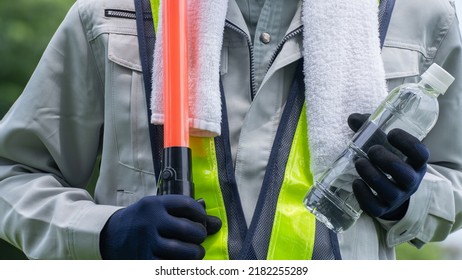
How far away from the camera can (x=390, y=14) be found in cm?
243

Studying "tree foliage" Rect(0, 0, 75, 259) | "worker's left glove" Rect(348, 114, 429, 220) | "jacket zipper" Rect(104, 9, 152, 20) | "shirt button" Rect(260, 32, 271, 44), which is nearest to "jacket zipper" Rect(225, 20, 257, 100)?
"shirt button" Rect(260, 32, 271, 44)

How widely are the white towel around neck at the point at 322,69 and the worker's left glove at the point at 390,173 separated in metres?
0.13

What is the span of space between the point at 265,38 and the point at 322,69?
170 millimetres

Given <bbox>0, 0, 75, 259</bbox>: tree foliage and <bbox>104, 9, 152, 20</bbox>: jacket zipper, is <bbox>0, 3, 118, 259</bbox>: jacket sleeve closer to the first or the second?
<bbox>104, 9, 152, 20</bbox>: jacket zipper

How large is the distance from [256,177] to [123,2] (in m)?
0.56

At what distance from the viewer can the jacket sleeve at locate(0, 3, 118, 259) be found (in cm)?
246

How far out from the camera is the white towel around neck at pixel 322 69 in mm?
2258

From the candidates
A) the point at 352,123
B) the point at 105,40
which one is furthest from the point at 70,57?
the point at 352,123

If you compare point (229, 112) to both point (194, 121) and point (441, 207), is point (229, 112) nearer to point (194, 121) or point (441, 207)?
point (194, 121)

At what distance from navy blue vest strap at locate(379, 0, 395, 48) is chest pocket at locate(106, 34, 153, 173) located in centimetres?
58

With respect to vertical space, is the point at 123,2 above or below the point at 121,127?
above
